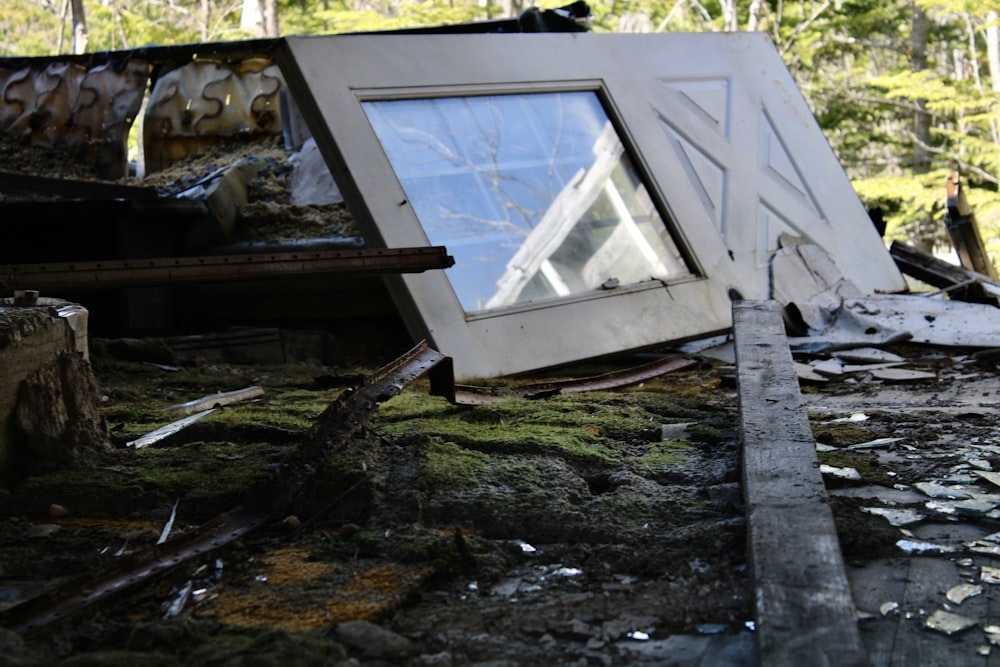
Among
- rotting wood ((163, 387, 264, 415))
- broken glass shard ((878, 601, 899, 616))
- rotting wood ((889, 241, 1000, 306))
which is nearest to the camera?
broken glass shard ((878, 601, 899, 616))

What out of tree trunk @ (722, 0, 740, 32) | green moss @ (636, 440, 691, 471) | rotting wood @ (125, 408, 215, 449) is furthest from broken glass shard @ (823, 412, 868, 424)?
tree trunk @ (722, 0, 740, 32)

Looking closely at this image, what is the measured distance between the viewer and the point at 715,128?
19.1ft

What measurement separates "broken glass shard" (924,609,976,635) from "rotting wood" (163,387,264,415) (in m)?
2.64

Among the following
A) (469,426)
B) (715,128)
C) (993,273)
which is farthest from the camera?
(993,273)

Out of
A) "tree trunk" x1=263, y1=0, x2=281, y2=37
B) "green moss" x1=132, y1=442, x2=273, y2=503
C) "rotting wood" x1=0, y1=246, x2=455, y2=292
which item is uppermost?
"tree trunk" x1=263, y1=0, x2=281, y2=37

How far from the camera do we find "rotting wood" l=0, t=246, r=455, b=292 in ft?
9.47

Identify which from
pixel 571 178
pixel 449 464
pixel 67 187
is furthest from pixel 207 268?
pixel 67 187

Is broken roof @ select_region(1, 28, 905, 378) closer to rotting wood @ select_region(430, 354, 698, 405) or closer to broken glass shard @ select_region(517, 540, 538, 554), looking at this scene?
rotting wood @ select_region(430, 354, 698, 405)

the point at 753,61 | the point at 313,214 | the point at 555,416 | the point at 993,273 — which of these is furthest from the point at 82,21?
the point at 555,416

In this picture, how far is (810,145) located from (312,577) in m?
5.14

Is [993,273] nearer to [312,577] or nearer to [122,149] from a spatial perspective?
[122,149]

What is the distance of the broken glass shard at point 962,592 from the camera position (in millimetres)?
1838

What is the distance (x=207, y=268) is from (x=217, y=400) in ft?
3.27

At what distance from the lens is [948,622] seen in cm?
174
